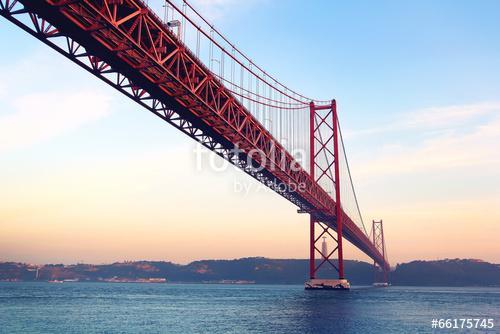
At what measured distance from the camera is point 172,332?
2312cm

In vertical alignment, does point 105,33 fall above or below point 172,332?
above

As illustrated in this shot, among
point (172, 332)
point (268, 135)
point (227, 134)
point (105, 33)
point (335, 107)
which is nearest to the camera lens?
point (105, 33)

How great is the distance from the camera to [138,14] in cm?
1777

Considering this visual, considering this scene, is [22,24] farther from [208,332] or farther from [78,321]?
[78,321]

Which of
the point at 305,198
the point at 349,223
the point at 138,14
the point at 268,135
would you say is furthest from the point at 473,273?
the point at 138,14

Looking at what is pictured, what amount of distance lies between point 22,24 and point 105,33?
2.70m

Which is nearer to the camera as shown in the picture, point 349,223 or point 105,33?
point 105,33

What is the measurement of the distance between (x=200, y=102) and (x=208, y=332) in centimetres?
1097

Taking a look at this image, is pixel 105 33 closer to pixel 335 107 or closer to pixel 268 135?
pixel 268 135

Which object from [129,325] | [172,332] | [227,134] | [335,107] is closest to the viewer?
[172,332]

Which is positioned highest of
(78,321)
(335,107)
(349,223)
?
(335,107)

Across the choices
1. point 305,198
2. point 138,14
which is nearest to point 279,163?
point 305,198

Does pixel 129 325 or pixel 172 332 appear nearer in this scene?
pixel 172 332

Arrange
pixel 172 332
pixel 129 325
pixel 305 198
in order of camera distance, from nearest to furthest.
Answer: pixel 172 332
pixel 129 325
pixel 305 198
